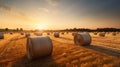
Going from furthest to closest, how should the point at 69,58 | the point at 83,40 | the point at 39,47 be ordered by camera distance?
the point at 83,40 → the point at 39,47 → the point at 69,58

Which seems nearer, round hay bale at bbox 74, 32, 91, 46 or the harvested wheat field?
the harvested wheat field

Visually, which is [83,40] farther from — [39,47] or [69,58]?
[39,47]

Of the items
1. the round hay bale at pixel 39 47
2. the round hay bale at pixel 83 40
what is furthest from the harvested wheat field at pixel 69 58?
the round hay bale at pixel 83 40

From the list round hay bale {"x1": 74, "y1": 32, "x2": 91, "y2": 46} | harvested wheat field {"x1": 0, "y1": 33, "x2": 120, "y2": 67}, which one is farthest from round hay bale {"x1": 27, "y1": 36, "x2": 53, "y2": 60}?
round hay bale {"x1": 74, "y1": 32, "x2": 91, "y2": 46}

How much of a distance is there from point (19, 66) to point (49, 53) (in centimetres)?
261

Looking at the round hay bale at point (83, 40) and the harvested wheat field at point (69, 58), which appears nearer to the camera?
the harvested wheat field at point (69, 58)

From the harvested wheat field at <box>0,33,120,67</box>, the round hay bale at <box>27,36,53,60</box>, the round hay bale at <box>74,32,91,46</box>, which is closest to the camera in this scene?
the harvested wheat field at <box>0,33,120,67</box>

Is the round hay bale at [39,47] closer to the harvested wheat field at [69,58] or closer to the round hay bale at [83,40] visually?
the harvested wheat field at [69,58]

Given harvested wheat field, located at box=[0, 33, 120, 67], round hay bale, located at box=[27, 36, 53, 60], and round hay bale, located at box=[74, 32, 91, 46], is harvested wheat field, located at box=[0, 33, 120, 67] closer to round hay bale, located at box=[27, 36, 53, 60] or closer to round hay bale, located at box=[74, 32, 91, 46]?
round hay bale, located at box=[27, 36, 53, 60]

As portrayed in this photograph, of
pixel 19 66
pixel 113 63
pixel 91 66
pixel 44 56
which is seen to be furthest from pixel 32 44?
pixel 113 63

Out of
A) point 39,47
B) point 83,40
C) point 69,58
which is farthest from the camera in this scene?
point 83,40

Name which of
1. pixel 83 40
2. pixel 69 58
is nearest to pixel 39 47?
pixel 69 58

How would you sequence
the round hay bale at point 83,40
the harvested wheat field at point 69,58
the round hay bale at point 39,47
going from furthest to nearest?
the round hay bale at point 83,40 < the round hay bale at point 39,47 < the harvested wheat field at point 69,58

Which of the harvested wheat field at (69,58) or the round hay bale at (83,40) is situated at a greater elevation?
the round hay bale at (83,40)
